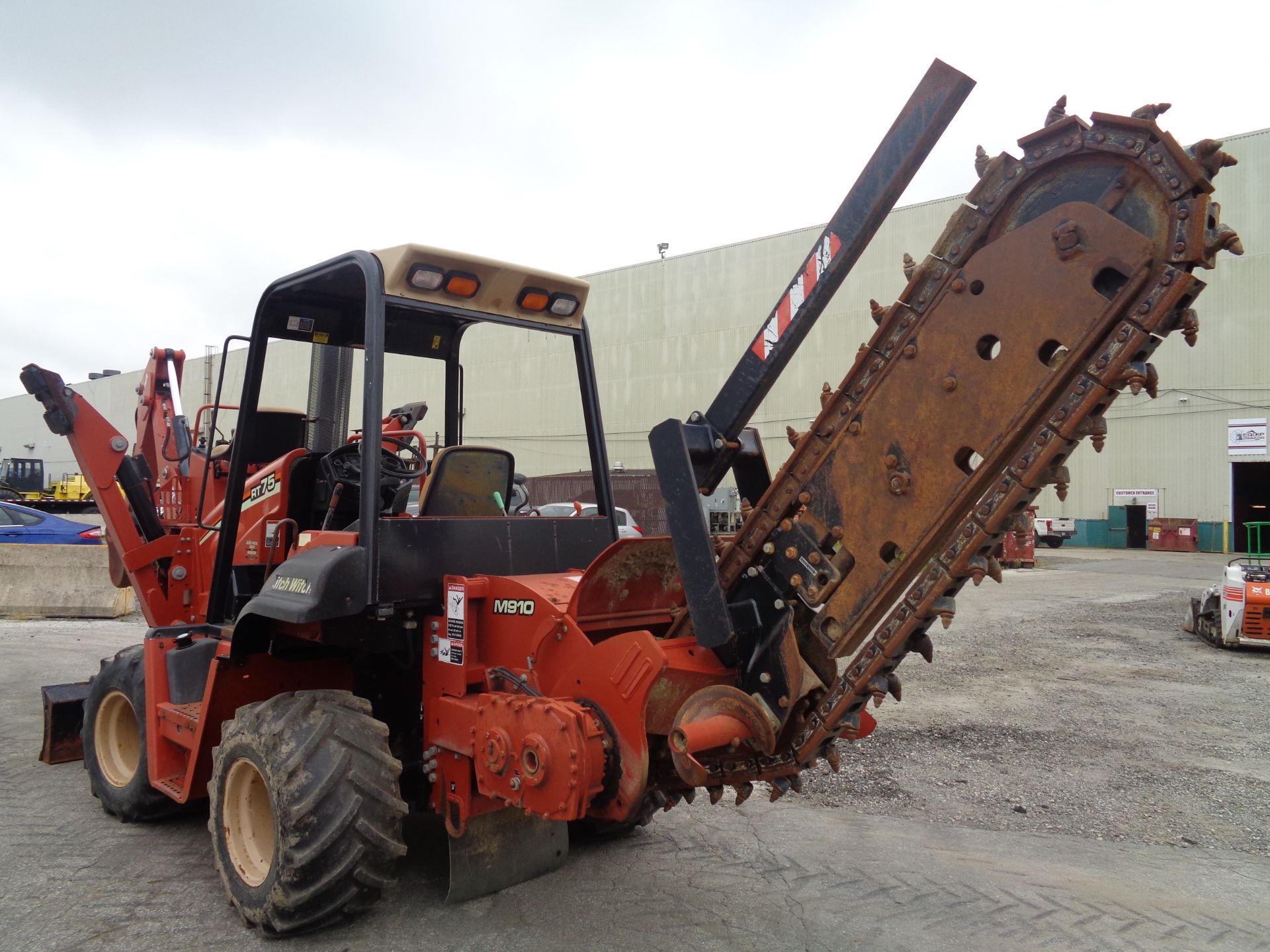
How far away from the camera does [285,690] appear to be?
4.43m

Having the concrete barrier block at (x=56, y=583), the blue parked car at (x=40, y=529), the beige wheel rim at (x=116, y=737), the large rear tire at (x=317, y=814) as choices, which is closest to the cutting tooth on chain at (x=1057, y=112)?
the large rear tire at (x=317, y=814)

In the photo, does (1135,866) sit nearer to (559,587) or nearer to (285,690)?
(559,587)

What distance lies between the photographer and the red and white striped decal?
2.90 m

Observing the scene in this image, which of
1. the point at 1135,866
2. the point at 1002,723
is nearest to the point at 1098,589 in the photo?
the point at 1002,723

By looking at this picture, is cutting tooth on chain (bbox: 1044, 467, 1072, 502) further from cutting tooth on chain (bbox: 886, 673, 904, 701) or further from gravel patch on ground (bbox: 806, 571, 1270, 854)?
gravel patch on ground (bbox: 806, 571, 1270, 854)

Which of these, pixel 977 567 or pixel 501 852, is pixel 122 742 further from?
pixel 977 567

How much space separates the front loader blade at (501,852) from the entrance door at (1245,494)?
31798mm

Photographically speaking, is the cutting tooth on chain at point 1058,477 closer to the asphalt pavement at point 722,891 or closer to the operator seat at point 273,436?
the asphalt pavement at point 722,891

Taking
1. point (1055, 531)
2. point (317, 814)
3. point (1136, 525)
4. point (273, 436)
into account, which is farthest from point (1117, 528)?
point (317, 814)

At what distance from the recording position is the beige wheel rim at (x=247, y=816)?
3.82 metres

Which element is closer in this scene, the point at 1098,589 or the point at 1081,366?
the point at 1081,366

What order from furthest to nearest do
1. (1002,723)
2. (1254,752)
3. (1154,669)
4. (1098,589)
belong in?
(1098,589), (1154,669), (1002,723), (1254,752)

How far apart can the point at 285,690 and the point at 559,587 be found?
65.8 inches

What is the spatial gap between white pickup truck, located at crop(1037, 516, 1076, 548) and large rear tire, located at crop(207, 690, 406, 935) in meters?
31.1
